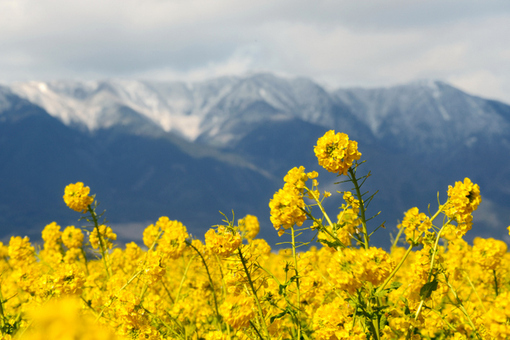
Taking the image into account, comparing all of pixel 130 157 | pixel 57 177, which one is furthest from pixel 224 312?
pixel 130 157

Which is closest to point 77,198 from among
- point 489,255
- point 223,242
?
point 223,242

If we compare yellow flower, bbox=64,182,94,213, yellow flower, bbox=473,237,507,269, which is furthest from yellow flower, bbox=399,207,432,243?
yellow flower, bbox=64,182,94,213

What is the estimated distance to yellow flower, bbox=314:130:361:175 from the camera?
107 inches

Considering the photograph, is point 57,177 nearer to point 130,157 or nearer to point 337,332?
point 130,157

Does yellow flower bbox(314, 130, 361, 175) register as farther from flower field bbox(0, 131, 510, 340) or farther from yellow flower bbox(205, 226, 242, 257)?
yellow flower bbox(205, 226, 242, 257)

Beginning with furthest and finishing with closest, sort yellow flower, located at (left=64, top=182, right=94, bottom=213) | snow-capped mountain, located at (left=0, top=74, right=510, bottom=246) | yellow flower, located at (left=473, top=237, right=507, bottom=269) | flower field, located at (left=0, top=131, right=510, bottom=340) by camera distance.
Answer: snow-capped mountain, located at (left=0, top=74, right=510, bottom=246), yellow flower, located at (left=64, top=182, right=94, bottom=213), yellow flower, located at (left=473, top=237, right=507, bottom=269), flower field, located at (left=0, top=131, right=510, bottom=340)

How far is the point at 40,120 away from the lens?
539 ft

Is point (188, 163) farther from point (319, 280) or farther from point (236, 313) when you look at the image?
point (236, 313)

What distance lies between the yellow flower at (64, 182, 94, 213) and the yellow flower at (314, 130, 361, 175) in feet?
10.6

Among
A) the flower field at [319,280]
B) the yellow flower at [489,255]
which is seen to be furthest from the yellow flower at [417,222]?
the yellow flower at [489,255]

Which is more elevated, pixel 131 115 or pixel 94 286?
pixel 131 115

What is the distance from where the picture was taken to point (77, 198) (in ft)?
15.8

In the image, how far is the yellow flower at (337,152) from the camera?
107 inches

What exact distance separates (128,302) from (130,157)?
171 meters
